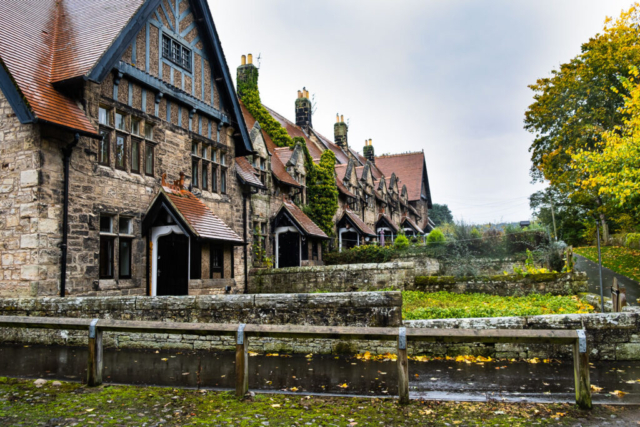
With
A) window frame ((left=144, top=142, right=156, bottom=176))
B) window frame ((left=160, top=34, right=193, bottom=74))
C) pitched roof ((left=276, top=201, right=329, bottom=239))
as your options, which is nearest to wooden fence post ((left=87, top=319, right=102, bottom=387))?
window frame ((left=144, top=142, right=156, bottom=176))

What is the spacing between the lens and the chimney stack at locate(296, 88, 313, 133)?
Answer: 122 feet

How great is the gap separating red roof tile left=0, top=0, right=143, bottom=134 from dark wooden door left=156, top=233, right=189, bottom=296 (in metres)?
4.27

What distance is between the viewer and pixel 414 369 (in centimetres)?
744

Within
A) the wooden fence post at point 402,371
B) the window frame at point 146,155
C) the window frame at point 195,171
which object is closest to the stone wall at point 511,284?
the window frame at point 195,171

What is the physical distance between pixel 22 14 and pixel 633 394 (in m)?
16.8

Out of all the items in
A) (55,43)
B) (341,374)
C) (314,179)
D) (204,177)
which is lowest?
(341,374)

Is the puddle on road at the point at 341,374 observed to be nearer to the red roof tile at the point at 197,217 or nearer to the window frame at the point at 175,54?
the red roof tile at the point at 197,217

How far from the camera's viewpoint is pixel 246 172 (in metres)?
20.2

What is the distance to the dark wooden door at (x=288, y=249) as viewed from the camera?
24.1 meters

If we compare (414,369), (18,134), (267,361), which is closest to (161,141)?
(18,134)

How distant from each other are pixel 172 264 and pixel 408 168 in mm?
47050

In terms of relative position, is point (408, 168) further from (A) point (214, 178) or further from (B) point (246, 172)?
(A) point (214, 178)

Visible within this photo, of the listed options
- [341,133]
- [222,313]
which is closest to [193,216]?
[222,313]

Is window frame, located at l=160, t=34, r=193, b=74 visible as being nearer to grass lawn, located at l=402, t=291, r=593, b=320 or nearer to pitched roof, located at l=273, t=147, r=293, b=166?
pitched roof, located at l=273, t=147, r=293, b=166
